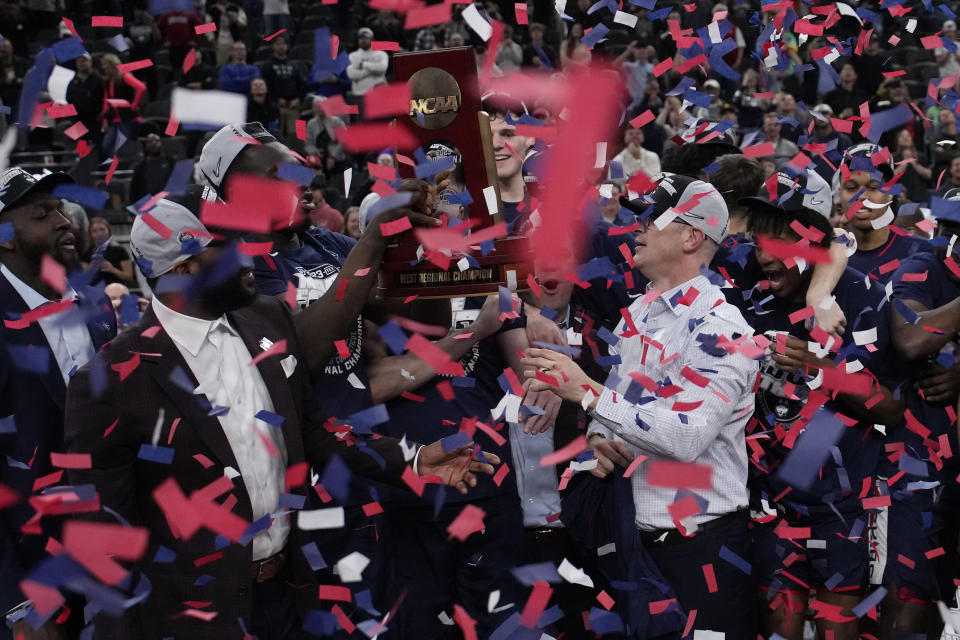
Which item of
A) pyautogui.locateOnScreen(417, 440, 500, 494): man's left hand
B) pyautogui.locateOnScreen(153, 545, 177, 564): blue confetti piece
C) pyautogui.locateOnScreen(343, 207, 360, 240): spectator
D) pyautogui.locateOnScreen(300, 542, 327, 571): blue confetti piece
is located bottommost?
pyautogui.locateOnScreen(343, 207, 360, 240): spectator

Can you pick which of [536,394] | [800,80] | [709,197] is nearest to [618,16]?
[709,197]

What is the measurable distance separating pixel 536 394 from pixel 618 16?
60.4 inches

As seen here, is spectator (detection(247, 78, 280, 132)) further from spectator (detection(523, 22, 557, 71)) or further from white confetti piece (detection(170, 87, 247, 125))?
white confetti piece (detection(170, 87, 247, 125))

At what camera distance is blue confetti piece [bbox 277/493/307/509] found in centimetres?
278

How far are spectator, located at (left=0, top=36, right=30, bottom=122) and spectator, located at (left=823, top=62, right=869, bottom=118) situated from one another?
807 centimetres

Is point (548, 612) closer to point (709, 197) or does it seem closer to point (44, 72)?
point (709, 197)

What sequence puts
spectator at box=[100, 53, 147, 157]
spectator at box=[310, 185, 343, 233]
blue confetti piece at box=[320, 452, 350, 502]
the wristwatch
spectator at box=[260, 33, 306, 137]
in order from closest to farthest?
blue confetti piece at box=[320, 452, 350, 502] < the wristwatch < spectator at box=[310, 185, 343, 233] < spectator at box=[100, 53, 147, 157] < spectator at box=[260, 33, 306, 137]

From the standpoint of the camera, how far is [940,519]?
398 cm

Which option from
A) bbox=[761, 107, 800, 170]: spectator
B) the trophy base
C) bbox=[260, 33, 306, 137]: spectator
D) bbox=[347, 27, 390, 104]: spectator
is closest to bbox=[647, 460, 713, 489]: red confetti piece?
the trophy base

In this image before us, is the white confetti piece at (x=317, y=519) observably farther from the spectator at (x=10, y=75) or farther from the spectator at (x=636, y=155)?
the spectator at (x=10, y=75)

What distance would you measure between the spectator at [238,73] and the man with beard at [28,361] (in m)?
7.66

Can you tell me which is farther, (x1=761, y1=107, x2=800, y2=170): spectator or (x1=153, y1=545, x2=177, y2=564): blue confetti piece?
(x1=761, y1=107, x2=800, y2=170): spectator

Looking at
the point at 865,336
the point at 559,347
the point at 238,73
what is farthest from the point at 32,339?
the point at 238,73

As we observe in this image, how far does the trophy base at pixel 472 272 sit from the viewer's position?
9.85 feet
